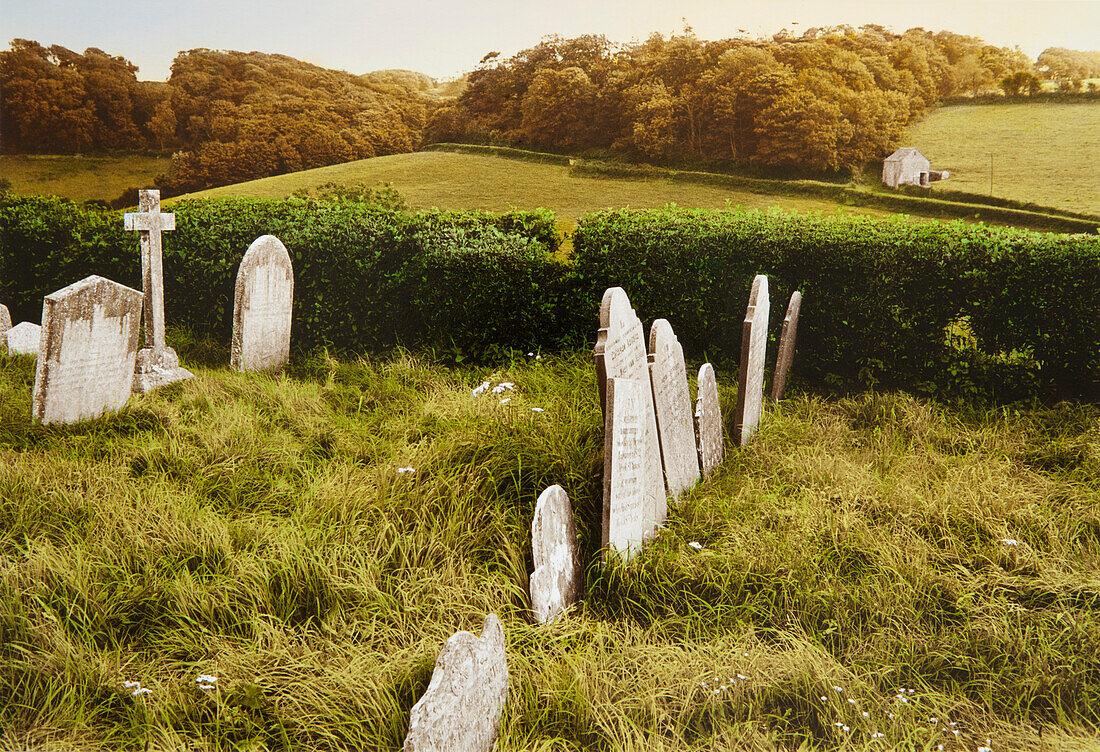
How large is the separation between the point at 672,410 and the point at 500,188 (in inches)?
198

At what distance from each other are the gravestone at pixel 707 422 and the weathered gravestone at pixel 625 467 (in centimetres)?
86

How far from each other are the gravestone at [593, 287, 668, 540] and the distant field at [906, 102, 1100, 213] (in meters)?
5.40

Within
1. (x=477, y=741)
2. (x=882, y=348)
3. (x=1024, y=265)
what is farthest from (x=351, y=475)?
(x=1024, y=265)

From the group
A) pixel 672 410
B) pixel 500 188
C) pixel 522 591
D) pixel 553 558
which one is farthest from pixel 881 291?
pixel 500 188

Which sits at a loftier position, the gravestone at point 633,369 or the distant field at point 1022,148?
the distant field at point 1022,148

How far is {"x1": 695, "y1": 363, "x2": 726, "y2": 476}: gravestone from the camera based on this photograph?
12.0 feet

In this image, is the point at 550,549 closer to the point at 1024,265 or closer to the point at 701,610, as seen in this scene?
the point at 701,610

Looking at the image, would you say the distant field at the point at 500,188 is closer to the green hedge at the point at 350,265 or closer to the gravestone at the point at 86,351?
the green hedge at the point at 350,265

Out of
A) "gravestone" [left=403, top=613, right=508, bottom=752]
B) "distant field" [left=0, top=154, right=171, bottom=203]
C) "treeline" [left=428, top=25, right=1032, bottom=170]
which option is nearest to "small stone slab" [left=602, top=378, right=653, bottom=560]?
"gravestone" [left=403, top=613, right=508, bottom=752]

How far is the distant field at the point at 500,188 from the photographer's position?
279 inches

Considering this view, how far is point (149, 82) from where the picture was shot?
742 cm

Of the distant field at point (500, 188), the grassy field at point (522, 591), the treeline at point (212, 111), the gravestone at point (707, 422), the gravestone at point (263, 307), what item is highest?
the treeline at point (212, 111)

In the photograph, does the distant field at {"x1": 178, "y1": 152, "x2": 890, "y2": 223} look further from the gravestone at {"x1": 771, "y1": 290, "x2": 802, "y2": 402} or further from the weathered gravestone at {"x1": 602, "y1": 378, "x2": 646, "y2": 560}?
the weathered gravestone at {"x1": 602, "y1": 378, "x2": 646, "y2": 560}

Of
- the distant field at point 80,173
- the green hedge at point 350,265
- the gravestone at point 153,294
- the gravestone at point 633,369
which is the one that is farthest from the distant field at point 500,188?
the gravestone at point 633,369
